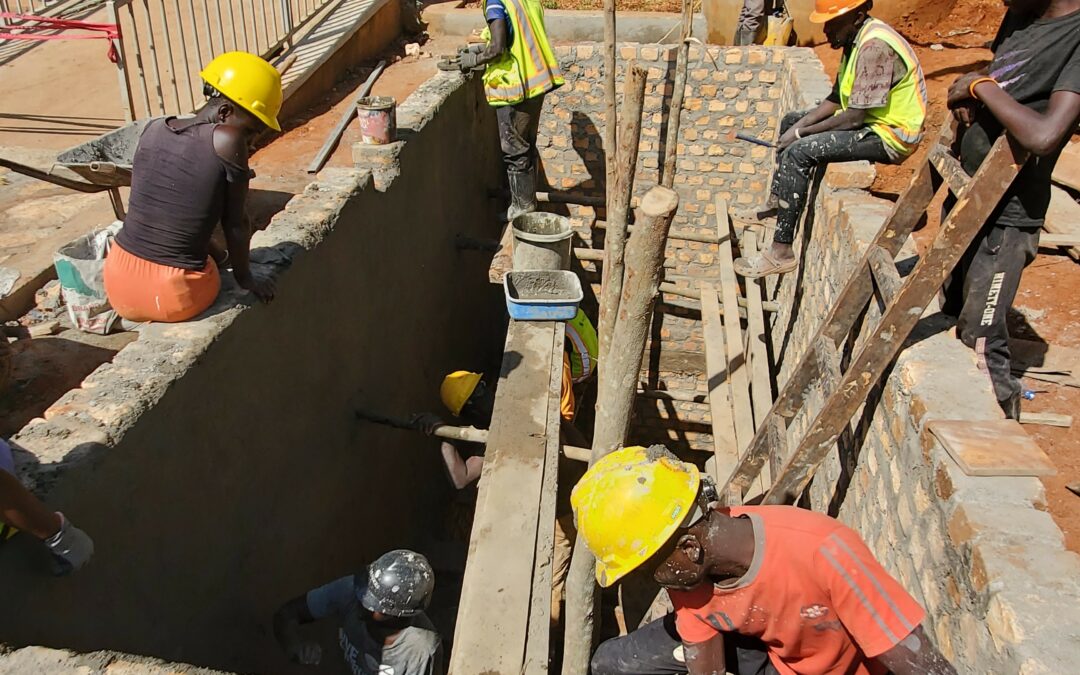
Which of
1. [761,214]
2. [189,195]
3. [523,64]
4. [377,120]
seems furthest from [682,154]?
[189,195]

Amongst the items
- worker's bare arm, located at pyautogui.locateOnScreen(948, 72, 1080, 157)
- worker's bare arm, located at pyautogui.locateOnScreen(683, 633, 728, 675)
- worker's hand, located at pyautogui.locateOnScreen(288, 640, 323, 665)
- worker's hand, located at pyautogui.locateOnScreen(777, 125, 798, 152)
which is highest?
worker's bare arm, located at pyautogui.locateOnScreen(948, 72, 1080, 157)

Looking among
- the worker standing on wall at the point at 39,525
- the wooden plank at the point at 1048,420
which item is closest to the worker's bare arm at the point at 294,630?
the worker standing on wall at the point at 39,525

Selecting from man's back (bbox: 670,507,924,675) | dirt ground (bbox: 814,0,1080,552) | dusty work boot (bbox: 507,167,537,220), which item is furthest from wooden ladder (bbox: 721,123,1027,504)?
dusty work boot (bbox: 507,167,537,220)

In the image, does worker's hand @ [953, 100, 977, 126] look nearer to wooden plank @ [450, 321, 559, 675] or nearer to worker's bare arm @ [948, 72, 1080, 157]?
worker's bare arm @ [948, 72, 1080, 157]

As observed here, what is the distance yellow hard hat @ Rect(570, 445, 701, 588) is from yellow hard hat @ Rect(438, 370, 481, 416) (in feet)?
9.52

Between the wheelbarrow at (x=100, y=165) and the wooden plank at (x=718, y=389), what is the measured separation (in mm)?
3852

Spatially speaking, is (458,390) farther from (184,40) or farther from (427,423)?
(184,40)

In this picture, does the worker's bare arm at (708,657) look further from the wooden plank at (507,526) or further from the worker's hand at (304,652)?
the worker's hand at (304,652)

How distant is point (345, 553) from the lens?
4.98m

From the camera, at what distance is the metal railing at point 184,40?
6.56 meters

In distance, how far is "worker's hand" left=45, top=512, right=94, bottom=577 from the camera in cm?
239

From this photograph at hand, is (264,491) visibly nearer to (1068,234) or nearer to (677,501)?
(677,501)

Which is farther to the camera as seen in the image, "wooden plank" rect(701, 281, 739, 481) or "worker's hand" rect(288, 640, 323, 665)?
"wooden plank" rect(701, 281, 739, 481)

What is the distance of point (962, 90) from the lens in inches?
128
